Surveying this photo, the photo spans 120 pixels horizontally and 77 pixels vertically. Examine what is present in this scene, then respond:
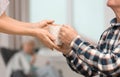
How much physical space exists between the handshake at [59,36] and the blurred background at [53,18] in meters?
1.69

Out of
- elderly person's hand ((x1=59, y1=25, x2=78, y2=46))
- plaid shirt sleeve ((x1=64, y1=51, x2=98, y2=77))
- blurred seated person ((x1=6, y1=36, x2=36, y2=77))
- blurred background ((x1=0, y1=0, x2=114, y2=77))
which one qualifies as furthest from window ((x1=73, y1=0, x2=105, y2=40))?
elderly person's hand ((x1=59, y1=25, x2=78, y2=46))

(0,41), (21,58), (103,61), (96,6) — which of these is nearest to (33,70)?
(21,58)

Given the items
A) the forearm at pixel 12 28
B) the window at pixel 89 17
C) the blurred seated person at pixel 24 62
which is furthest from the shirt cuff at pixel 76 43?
the blurred seated person at pixel 24 62

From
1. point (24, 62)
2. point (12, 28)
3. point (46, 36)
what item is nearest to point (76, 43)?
point (46, 36)

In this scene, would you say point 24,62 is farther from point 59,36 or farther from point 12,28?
point 59,36

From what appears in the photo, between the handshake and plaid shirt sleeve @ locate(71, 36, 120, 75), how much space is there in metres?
0.03

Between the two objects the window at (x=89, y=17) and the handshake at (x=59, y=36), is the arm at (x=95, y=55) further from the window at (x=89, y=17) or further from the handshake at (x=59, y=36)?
the window at (x=89, y=17)

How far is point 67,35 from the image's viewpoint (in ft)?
3.95

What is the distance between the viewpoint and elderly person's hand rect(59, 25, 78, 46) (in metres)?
1.20

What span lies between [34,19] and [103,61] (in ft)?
6.84

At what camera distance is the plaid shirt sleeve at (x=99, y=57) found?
113 centimetres

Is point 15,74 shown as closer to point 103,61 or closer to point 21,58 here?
point 21,58

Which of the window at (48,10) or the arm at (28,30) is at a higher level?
the arm at (28,30)

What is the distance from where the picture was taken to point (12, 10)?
2953 millimetres
